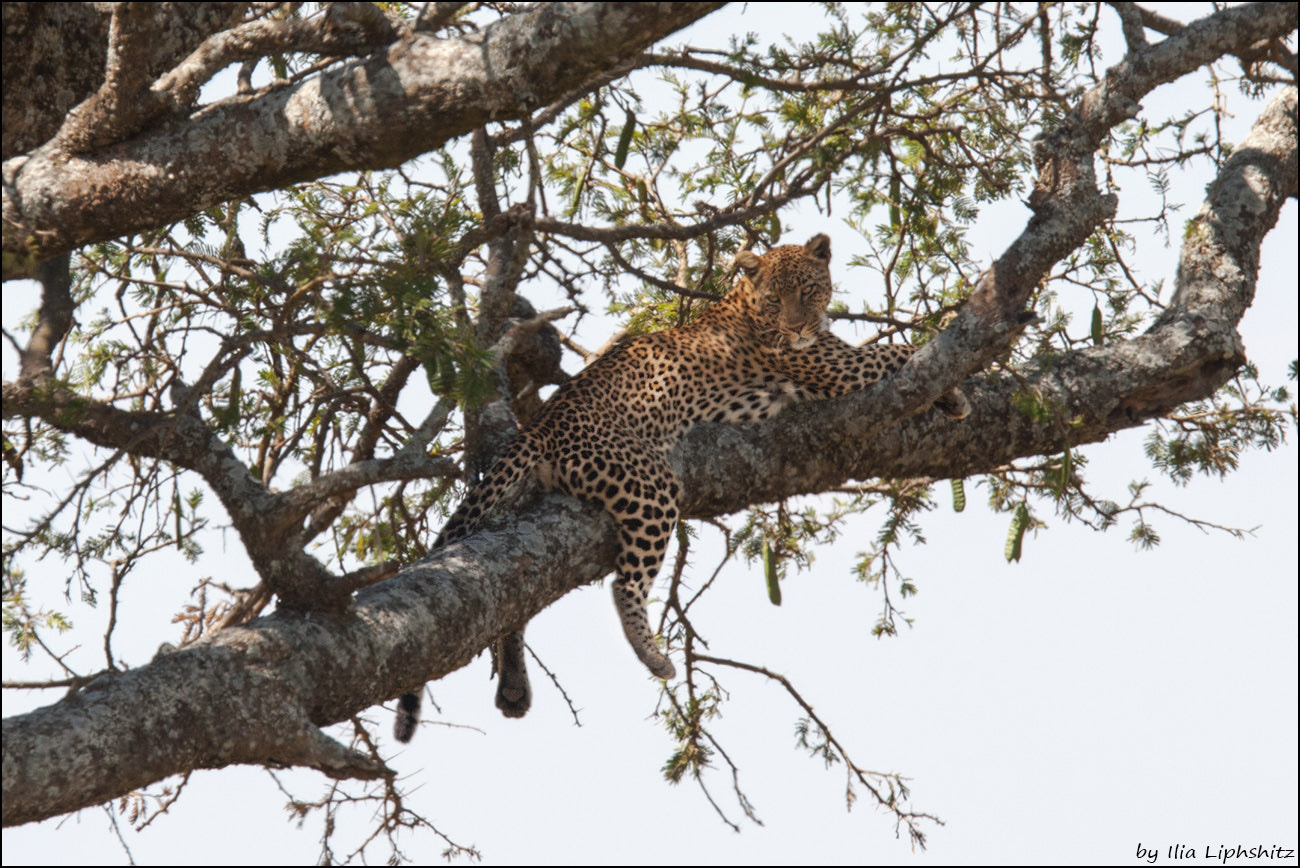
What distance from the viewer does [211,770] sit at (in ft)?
14.0

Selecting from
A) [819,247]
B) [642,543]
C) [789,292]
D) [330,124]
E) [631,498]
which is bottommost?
[642,543]

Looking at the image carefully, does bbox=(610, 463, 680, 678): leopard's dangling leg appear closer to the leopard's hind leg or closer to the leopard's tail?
the leopard's hind leg

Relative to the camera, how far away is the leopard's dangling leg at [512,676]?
6.23 m

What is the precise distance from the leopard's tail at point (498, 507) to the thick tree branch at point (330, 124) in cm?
212

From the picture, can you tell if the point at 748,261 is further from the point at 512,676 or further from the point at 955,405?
the point at 512,676

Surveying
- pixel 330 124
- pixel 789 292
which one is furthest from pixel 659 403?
pixel 330 124

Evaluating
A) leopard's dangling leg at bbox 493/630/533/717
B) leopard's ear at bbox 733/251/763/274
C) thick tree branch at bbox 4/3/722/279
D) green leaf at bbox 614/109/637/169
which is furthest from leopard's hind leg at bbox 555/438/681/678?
thick tree branch at bbox 4/3/722/279

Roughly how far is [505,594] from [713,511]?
5.55ft

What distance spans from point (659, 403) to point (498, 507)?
124cm

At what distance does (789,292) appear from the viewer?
777cm

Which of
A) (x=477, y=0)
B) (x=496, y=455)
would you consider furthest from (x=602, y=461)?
(x=477, y=0)

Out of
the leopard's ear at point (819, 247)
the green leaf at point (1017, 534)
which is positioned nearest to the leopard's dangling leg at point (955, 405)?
the green leaf at point (1017, 534)

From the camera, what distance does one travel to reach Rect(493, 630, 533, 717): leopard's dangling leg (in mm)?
6230

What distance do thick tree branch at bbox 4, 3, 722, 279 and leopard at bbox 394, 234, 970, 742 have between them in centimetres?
224
